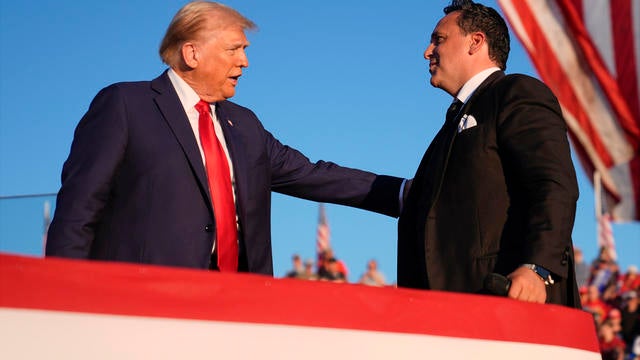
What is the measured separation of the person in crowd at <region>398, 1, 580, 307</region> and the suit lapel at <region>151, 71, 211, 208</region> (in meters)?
0.73

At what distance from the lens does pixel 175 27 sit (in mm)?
3762

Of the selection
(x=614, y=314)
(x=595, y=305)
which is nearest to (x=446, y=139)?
(x=614, y=314)

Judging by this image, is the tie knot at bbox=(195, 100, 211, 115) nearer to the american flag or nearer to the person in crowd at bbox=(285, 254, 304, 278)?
the person in crowd at bbox=(285, 254, 304, 278)

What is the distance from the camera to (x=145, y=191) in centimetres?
A: 339

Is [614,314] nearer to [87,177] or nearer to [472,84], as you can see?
[472,84]

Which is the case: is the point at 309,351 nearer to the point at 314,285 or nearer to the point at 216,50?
the point at 314,285

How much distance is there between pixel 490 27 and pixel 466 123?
452 millimetres

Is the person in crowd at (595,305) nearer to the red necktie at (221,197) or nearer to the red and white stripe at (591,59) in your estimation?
the red and white stripe at (591,59)

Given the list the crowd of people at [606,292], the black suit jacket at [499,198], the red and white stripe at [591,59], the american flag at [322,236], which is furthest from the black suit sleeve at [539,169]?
the american flag at [322,236]

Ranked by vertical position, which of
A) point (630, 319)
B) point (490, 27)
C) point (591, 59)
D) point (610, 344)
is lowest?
point (610, 344)

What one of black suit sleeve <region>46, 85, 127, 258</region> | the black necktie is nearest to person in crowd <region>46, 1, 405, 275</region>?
black suit sleeve <region>46, 85, 127, 258</region>

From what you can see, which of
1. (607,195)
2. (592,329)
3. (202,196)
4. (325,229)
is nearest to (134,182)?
(202,196)

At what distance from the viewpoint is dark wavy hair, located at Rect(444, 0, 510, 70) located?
3.63 meters

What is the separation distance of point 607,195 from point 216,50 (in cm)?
1489
